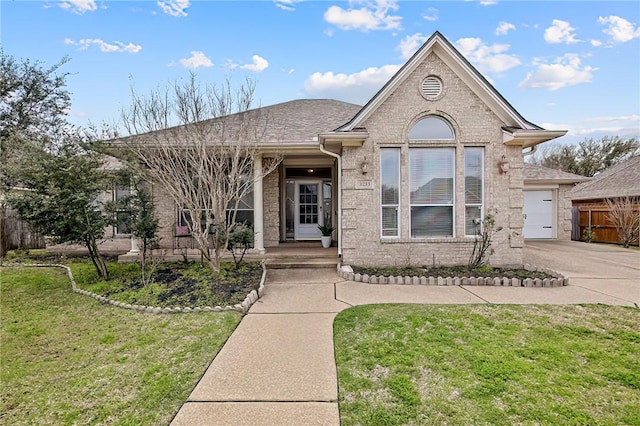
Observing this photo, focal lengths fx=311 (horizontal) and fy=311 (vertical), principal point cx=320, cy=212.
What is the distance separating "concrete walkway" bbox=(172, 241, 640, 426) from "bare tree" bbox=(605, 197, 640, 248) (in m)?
5.90

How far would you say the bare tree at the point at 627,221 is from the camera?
13.2m

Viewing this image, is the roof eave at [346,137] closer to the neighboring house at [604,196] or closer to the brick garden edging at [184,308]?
the brick garden edging at [184,308]

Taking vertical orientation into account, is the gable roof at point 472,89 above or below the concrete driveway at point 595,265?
above

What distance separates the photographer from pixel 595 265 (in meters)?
8.98

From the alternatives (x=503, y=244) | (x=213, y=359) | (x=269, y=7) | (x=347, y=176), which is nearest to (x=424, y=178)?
(x=347, y=176)

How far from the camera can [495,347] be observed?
3850 millimetres

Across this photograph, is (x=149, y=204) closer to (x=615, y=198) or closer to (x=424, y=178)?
(x=424, y=178)

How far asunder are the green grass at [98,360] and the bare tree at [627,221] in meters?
16.7

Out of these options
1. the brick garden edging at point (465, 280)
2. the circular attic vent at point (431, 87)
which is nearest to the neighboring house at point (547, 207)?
the brick garden edging at point (465, 280)

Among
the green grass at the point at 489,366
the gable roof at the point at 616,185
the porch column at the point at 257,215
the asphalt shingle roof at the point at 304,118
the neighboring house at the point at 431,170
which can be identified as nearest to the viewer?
the green grass at the point at 489,366

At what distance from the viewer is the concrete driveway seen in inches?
259

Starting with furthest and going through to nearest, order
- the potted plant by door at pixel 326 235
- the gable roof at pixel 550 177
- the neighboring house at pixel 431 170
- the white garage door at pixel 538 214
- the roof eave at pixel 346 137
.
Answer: the white garage door at pixel 538 214
the gable roof at pixel 550 177
the potted plant by door at pixel 326 235
the neighboring house at pixel 431 170
the roof eave at pixel 346 137

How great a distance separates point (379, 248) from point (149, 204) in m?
5.82

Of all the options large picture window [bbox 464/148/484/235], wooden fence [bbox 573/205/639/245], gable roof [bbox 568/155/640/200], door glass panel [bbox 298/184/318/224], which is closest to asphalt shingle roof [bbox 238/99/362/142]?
door glass panel [bbox 298/184/318/224]
